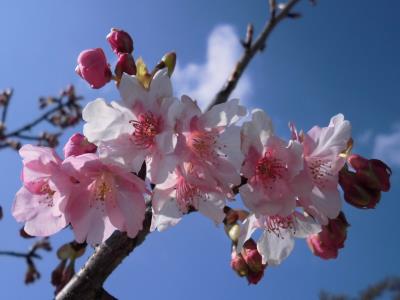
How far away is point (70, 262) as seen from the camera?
6.39 ft

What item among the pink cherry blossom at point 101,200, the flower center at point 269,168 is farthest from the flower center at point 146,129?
the flower center at point 269,168

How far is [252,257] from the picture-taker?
168 cm

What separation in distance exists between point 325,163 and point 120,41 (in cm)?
86

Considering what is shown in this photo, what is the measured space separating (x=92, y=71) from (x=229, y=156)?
61 centimetres

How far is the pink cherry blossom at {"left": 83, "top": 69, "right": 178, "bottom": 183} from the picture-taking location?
1270 millimetres

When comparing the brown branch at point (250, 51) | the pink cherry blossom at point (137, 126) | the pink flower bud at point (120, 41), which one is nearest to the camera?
the pink cherry blossom at point (137, 126)

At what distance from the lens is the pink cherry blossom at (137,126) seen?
1.27 metres

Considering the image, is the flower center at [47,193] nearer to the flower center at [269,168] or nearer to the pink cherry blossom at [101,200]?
the pink cherry blossom at [101,200]

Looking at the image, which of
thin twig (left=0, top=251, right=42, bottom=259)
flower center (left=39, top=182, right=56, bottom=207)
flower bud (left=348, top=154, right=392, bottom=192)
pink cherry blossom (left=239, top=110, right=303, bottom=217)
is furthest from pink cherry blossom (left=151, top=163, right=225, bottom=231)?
thin twig (left=0, top=251, right=42, bottom=259)

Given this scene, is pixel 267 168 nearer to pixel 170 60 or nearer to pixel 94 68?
pixel 170 60

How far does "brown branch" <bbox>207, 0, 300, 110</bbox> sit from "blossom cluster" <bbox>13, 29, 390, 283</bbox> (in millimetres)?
1167

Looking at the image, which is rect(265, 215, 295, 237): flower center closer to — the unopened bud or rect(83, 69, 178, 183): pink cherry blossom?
rect(83, 69, 178, 183): pink cherry blossom

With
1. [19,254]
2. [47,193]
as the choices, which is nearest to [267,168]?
[47,193]

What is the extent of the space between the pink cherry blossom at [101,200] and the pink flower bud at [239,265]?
0.52 metres
